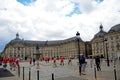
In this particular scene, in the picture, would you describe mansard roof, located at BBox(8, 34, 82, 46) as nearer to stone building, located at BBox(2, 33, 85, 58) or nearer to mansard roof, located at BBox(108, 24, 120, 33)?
stone building, located at BBox(2, 33, 85, 58)

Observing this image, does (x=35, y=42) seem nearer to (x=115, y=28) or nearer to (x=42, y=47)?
(x=42, y=47)

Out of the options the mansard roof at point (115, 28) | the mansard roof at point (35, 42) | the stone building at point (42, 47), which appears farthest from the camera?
the mansard roof at point (35, 42)

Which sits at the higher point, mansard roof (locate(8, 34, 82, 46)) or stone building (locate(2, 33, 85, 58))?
mansard roof (locate(8, 34, 82, 46))

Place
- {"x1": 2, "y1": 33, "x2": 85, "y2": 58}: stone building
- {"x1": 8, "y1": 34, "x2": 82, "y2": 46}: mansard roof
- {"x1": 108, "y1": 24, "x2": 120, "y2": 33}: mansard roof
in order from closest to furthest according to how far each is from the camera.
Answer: {"x1": 108, "y1": 24, "x2": 120, "y2": 33}: mansard roof → {"x1": 2, "y1": 33, "x2": 85, "y2": 58}: stone building → {"x1": 8, "y1": 34, "x2": 82, "y2": 46}: mansard roof

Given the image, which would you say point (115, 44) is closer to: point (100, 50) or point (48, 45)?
point (100, 50)

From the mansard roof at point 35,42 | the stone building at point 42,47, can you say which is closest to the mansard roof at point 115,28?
the stone building at point 42,47

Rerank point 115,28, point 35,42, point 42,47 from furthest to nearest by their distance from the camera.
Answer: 1. point 42,47
2. point 35,42
3. point 115,28

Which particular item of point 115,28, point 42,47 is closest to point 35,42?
point 42,47

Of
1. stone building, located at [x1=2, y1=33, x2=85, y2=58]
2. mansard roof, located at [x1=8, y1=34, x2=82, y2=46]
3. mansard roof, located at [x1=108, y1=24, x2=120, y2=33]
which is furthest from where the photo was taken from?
mansard roof, located at [x1=8, y1=34, x2=82, y2=46]

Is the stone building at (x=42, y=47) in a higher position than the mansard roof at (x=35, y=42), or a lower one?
lower

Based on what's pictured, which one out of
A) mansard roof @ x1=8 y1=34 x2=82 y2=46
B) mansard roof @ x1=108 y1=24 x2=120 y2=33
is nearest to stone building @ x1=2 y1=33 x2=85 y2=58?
mansard roof @ x1=8 y1=34 x2=82 y2=46

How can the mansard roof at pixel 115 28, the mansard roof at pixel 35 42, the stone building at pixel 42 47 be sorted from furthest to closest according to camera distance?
the mansard roof at pixel 35 42 < the stone building at pixel 42 47 < the mansard roof at pixel 115 28

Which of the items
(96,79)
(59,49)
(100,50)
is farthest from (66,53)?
(96,79)

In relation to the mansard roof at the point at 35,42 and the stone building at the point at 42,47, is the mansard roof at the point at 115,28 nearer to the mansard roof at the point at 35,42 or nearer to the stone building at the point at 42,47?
the stone building at the point at 42,47
